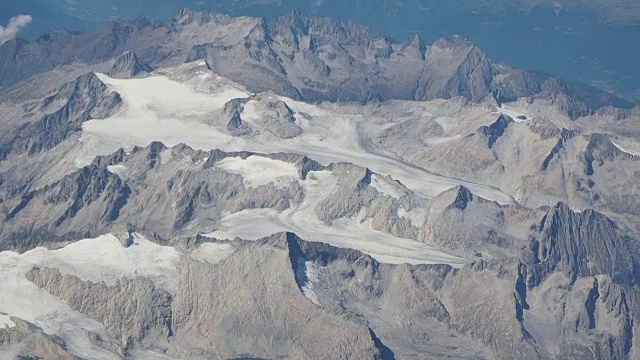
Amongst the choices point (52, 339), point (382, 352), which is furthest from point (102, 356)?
point (382, 352)

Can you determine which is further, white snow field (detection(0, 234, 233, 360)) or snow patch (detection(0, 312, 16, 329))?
white snow field (detection(0, 234, 233, 360))

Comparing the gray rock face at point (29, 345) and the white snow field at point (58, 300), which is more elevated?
the gray rock face at point (29, 345)

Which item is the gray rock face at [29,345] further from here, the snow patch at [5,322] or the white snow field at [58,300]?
the white snow field at [58,300]

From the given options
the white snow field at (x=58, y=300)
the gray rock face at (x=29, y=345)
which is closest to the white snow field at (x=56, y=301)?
the white snow field at (x=58, y=300)

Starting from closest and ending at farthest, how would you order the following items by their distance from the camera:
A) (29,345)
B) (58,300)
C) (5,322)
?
1. (29,345)
2. (5,322)
3. (58,300)

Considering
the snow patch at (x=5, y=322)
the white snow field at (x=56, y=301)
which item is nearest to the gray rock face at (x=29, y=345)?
the snow patch at (x=5, y=322)

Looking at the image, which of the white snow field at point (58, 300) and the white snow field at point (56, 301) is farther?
the white snow field at point (56, 301)

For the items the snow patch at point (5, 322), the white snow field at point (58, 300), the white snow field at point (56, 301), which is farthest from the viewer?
the white snow field at point (56, 301)

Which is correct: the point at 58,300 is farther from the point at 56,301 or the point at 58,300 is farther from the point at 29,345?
the point at 29,345


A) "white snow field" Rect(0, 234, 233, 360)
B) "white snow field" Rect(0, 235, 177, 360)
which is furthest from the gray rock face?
"white snow field" Rect(0, 235, 177, 360)

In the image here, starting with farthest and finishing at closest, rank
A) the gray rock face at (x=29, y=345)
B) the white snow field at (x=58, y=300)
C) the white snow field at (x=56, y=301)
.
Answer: the white snow field at (x=56, y=301), the white snow field at (x=58, y=300), the gray rock face at (x=29, y=345)

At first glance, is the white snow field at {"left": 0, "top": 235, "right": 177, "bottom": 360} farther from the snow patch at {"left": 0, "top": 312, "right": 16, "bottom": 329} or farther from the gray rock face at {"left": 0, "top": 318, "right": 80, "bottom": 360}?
the gray rock face at {"left": 0, "top": 318, "right": 80, "bottom": 360}

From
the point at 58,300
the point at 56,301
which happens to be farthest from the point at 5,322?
the point at 58,300
